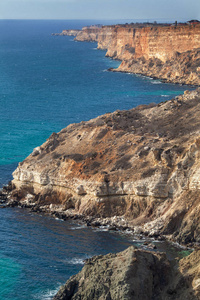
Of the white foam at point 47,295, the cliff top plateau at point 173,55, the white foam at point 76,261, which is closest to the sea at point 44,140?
the white foam at point 47,295

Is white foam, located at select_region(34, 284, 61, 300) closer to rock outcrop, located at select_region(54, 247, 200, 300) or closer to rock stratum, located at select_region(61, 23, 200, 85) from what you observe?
rock outcrop, located at select_region(54, 247, 200, 300)

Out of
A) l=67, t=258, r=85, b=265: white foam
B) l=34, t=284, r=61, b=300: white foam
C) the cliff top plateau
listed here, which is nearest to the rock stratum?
the cliff top plateau

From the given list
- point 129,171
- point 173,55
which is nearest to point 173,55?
point 173,55

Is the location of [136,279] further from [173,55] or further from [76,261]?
[173,55]

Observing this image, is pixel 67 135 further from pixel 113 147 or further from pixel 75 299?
pixel 75 299

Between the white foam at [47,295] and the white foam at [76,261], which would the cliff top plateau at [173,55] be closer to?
the white foam at [76,261]

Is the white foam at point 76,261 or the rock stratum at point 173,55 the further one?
the rock stratum at point 173,55
